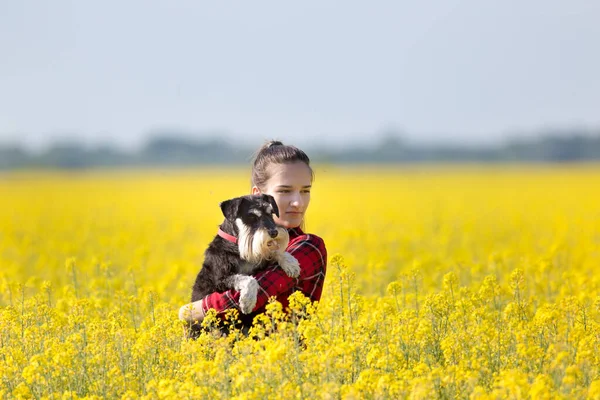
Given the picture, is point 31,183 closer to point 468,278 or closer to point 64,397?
point 468,278

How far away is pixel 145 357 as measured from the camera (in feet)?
18.1

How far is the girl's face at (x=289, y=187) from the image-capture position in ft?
18.6

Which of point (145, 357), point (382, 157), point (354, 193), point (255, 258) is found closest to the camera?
point (255, 258)

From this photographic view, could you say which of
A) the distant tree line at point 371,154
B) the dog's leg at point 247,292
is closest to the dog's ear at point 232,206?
the dog's leg at point 247,292

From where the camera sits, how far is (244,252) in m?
5.18

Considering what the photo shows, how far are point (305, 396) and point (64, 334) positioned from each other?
2590 mm

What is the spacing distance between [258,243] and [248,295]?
314mm

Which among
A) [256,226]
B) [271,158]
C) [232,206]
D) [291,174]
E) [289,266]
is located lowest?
[289,266]

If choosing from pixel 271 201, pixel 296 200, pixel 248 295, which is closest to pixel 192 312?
pixel 248 295

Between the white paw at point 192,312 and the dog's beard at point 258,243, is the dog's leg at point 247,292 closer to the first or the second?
the dog's beard at point 258,243

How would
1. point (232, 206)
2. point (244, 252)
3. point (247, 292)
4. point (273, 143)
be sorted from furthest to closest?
point (273, 143) < point (232, 206) < point (244, 252) < point (247, 292)

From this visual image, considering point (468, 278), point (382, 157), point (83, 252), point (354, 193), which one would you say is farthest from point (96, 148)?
point (468, 278)

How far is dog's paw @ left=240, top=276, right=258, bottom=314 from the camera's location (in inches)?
200

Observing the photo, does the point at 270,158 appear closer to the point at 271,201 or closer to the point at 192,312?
the point at 271,201
